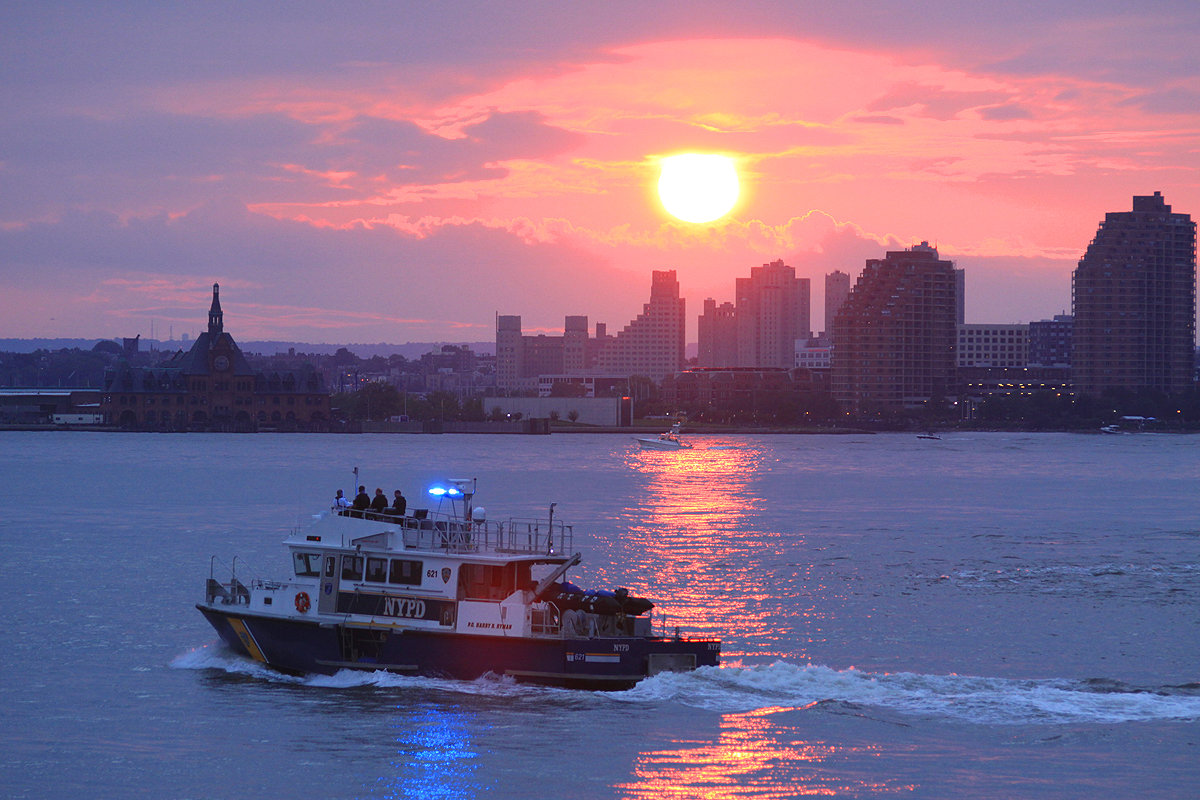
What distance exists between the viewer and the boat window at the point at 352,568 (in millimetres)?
30625

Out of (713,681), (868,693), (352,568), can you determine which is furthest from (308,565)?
(868,693)

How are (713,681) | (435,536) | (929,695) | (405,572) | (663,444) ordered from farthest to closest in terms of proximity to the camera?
(663,444), (435,536), (405,572), (713,681), (929,695)

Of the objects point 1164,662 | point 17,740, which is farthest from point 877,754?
point 17,740

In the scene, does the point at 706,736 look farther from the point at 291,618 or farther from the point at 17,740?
the point at 17,740

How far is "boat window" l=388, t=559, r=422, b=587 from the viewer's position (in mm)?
30375

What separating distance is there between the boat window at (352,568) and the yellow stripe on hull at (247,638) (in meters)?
3.28

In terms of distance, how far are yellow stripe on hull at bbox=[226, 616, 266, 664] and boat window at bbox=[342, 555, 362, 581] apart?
3.28m

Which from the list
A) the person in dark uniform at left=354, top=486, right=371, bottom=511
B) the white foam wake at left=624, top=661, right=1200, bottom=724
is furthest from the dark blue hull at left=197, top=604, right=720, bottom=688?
the person in dark uniform at left=354, top=486, right=371, bottom=511

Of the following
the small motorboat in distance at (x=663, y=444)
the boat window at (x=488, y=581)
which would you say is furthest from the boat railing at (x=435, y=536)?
the small motorboat in distance at (x=663, y=444)

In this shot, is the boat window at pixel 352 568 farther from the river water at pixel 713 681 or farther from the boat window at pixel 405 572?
the river water at pixel 713 681

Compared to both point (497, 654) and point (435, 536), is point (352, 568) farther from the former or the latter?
point (497, 654)

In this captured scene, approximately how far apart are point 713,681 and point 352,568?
30.3 feet

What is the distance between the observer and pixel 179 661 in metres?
33.8

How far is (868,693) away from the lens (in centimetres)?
3008
